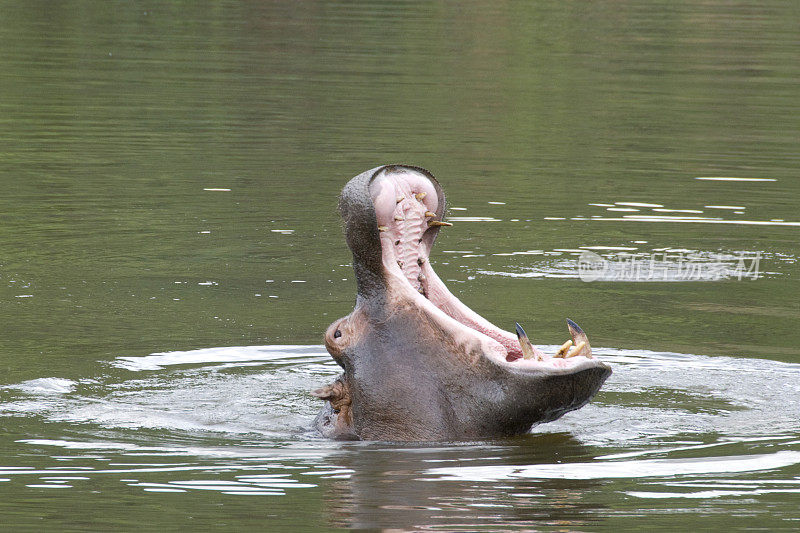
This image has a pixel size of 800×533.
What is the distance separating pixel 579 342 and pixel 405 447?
0.77 metres

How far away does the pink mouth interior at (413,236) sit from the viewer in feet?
17.9

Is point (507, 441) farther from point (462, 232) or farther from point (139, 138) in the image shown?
point (139, 138)

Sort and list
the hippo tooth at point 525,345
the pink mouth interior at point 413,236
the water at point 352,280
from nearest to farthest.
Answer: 1. the hippo tooth at point 525,345
2. the pink mouth interior at point 413,236
3. the water at point 352,280

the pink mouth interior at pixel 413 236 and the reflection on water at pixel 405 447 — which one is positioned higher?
the pink mouth interior at pixel 413 236

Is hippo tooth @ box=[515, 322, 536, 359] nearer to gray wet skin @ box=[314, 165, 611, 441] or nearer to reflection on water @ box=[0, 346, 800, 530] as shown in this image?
gray wet skin @ box=[314, 165, 611, 441]

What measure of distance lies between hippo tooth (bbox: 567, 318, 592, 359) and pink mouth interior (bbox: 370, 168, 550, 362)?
14 cm

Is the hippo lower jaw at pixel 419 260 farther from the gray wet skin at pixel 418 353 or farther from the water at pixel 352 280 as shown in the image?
the water at pixel 352 280

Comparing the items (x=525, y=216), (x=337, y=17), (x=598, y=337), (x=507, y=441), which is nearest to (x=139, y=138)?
(x=525, y=216)

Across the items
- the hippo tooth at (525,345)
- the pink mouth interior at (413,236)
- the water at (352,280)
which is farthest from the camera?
the water at (352,280)

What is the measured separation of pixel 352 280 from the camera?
9.66 metres

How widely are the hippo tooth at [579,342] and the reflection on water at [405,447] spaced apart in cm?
52

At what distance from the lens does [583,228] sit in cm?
1157

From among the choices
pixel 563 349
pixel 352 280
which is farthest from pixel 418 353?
pixel 352 280

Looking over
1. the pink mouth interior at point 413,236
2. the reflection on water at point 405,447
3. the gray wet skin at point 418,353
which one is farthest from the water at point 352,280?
the pink mouth interior at point 413,236
